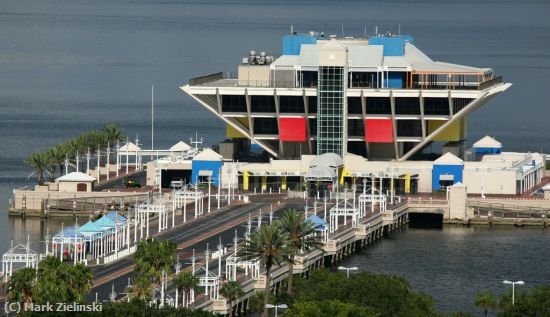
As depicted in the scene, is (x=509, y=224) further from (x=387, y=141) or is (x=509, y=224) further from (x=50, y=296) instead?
(x=50, y=296)

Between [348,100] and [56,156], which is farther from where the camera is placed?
[348,100]

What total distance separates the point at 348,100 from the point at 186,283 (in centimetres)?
6583

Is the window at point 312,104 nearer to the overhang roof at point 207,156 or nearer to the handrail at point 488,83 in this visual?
the overhang roof at point 207,156

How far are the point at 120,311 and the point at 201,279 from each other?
55.2 ft

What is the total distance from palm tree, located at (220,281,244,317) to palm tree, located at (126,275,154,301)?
6137mm

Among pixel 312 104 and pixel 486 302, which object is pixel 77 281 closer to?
pixel 486 302

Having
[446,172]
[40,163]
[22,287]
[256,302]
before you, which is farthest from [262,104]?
[22,287]

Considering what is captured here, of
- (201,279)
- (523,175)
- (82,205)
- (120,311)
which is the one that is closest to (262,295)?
(201,279)

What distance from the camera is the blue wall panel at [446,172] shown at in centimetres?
16450

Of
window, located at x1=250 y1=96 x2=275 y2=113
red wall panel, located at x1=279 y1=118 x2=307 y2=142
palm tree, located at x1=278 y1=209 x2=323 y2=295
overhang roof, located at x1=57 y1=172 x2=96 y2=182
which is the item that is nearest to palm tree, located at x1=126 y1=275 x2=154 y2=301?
palm tree, located at x1=278 y1=209 x2=323 y2=295

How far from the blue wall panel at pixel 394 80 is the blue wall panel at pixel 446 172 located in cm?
996

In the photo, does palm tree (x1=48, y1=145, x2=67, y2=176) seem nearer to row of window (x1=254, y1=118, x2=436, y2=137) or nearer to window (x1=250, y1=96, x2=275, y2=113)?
window (x1=250, y1=96, x2=275, y2=113)

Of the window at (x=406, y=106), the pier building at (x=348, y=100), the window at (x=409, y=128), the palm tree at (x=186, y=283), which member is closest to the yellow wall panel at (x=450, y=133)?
the pier building at (x=348, y=100)

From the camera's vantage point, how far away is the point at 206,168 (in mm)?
166250
